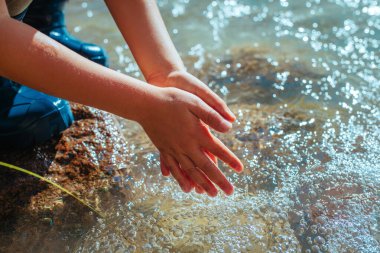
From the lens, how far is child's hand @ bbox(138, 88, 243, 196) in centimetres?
148

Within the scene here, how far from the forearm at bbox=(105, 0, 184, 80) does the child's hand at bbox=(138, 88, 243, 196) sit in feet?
1.01

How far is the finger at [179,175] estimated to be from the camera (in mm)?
1547

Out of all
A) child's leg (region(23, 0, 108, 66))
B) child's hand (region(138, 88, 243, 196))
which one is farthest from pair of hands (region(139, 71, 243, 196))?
child's leg (region(23, 0, 108, 66))

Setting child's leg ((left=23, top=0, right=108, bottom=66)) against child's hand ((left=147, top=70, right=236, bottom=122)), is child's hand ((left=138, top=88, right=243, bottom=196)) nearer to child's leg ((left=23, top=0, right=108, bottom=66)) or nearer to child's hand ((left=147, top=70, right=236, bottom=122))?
child's hand ((left=147, top=70, right=236, bottom=122))

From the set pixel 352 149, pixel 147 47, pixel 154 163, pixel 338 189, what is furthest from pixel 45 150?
pixel 352 149

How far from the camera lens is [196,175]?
1525 mm

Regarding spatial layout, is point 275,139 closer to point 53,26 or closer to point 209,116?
point 209,116

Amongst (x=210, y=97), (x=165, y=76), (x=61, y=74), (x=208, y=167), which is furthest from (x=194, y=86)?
A: (x=61, y=74)

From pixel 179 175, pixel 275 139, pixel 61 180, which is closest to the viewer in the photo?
pixel 179 175

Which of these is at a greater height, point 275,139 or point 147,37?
point 147,37

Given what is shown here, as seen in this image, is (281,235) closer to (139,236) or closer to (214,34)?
(139,236)

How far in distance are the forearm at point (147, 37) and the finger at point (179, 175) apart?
0.40m

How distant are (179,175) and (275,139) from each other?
0.89 metres

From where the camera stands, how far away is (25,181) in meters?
1.88
